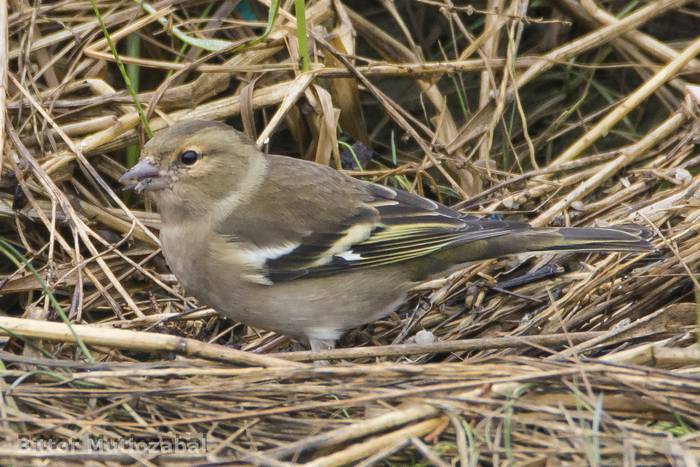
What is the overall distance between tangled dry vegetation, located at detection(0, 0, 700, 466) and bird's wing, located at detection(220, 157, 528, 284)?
15.8 inches

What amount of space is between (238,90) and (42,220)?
127 centimetres

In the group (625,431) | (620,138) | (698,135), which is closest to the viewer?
(625,431)

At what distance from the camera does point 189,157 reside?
14.0 ft

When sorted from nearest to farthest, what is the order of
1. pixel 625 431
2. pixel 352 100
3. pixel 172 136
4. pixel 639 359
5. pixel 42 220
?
pixel 625 431 → pixel 639 359 → pixel 172 136 → pixel 42 220 → pixel 352 100

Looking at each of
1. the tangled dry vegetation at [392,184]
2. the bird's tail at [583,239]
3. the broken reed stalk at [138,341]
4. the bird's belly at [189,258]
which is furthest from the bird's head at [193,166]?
the bird's tail at [583,239]

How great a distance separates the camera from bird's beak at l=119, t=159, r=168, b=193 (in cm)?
411

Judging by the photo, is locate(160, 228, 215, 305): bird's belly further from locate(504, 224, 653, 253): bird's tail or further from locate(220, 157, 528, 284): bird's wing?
locate(504, 224, 653, 253): bird's tail

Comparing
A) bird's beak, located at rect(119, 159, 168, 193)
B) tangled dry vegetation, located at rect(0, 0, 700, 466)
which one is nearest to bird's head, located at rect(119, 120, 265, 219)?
bird's beak, located at rect(119, 159, 168, 193)

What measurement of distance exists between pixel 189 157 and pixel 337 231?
0.71 meters

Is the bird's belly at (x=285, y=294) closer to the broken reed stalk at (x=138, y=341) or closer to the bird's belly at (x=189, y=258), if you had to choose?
the bird's belly at (x=189, y=258)

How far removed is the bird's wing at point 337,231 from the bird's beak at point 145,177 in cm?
34

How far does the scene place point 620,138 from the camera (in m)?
5.84

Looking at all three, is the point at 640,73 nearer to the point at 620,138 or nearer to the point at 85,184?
the point at 620,138

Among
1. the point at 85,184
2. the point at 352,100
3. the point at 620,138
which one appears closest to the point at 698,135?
the point at 620,138
